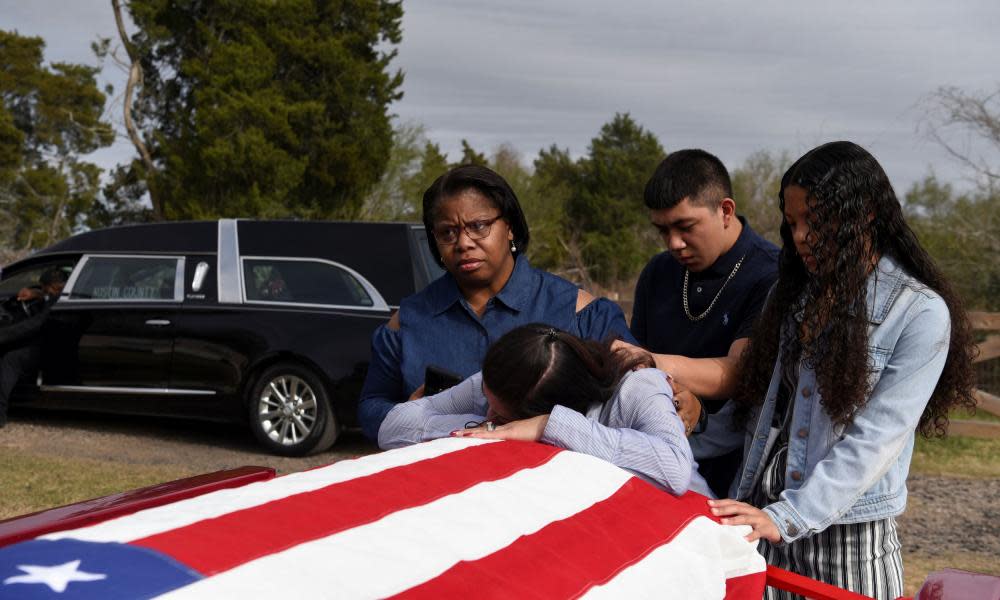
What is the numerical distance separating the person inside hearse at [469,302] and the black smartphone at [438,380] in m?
0.03

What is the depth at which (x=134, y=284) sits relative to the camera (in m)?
9.14

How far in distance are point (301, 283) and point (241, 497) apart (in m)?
6.89

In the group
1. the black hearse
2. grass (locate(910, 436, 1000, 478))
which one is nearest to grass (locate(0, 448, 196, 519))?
the black hearse

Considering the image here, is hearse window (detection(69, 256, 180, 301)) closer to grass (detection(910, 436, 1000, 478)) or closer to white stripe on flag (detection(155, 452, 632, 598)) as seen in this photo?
grass (detection(910, 436, 1000, 478))

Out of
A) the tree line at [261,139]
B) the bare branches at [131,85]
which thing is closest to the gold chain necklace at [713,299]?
the tree line at [261,139]

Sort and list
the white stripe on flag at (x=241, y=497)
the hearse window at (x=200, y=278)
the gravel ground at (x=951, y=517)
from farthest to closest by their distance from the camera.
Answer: the hearse window at (x=200, y=278) → the gravel ground at (x=951, y=517) → the white stripe on flag at (x=241, y=497)

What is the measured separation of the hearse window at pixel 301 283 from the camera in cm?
827

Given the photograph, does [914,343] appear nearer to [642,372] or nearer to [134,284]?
[642,372]

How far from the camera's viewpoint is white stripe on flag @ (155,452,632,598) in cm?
138

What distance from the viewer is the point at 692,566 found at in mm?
1885

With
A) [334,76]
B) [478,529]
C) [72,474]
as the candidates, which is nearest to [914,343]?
[478,529]

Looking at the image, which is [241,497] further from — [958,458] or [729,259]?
[958,458]

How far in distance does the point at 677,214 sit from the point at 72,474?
5.73 metres

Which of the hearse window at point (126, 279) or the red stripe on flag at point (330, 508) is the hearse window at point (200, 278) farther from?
the red stripe on flag at point (330, 508)
